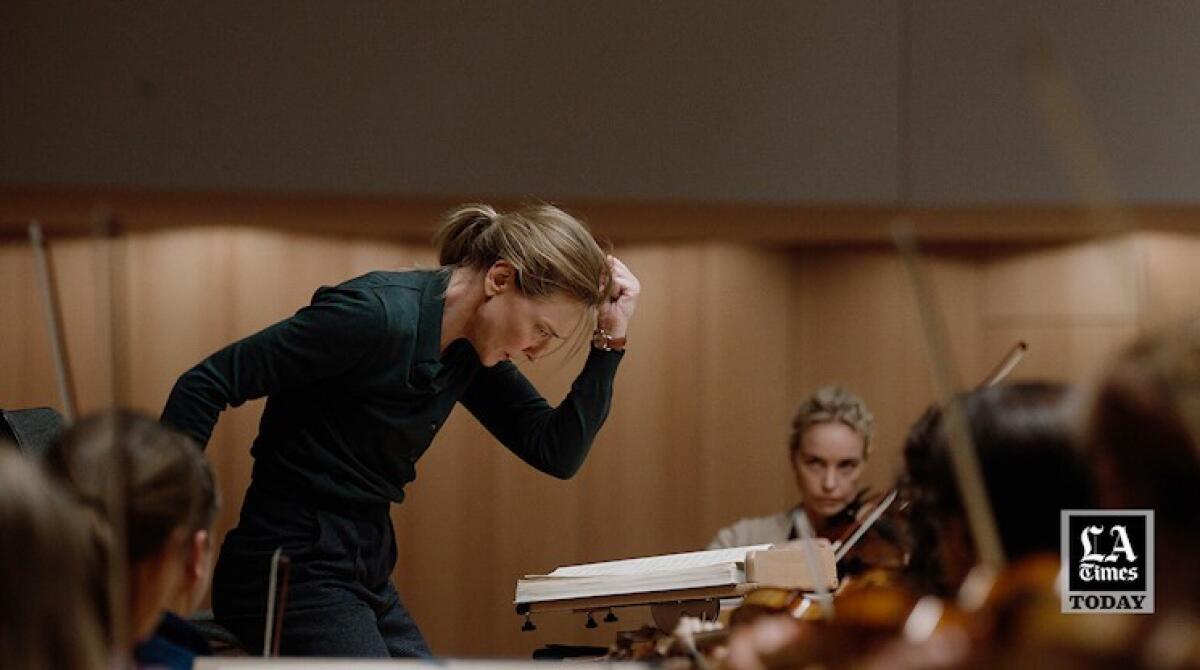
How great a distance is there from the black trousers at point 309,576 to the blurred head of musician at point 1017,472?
0.87 m

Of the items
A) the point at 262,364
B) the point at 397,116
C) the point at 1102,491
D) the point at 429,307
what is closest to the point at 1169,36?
the point at 397,116

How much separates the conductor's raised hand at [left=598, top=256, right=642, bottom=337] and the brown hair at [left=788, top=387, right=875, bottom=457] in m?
0.80

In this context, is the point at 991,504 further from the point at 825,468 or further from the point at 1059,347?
the point at 1059,347

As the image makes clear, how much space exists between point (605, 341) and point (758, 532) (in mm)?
891

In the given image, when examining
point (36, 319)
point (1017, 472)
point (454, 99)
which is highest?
point (454, 99)

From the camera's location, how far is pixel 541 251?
6.23 feet

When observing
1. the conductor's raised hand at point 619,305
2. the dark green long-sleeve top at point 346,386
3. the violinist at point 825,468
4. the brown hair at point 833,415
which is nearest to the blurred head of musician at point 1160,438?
the dark green long-sleeve top at point 346,386

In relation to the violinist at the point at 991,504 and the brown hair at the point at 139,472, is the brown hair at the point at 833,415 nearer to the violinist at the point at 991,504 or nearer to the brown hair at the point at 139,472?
the violinist at the point at 991,504

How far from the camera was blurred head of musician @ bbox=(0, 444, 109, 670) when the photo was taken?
0.88 meters

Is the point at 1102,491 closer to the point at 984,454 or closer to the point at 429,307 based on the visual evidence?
the point at 984,454

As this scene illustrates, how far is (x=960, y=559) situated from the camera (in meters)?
1.17

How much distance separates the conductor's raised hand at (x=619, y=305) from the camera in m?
2.08

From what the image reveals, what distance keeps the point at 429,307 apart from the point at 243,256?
6.07 feet

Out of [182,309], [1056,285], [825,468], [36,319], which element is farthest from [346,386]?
[1056,285]
